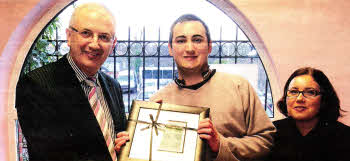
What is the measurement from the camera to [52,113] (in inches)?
28.3

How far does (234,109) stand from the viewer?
0.81m

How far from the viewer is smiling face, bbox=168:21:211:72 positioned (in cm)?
75

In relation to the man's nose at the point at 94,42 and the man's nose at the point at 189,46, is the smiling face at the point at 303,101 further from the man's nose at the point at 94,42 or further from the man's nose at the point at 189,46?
the man's nose at the point at 94,42

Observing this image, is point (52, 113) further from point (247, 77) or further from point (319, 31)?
point (319, 31)

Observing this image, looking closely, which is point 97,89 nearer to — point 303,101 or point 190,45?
point 190,45

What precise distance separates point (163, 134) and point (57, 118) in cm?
34

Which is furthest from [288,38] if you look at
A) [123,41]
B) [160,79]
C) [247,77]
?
[123,41]

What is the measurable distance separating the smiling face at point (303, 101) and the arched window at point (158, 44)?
4.6 inches

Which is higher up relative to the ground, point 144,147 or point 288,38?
point 288,38

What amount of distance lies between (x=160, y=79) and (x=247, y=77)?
0.32 meters

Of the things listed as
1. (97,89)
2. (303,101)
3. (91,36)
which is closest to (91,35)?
(91,36)

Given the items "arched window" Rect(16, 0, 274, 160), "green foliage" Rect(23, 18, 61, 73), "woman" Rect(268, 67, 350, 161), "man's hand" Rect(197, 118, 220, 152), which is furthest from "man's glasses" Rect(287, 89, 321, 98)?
"green foliage" Rect(23, 18, 61, 73)

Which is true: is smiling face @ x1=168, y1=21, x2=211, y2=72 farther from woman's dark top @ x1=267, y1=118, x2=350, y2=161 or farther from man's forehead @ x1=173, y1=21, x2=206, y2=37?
woman's dark top @ x1=267, y1=118, x2=350, y2=161

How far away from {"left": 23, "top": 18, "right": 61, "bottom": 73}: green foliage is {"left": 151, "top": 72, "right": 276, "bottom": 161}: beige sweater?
0.43 meters
